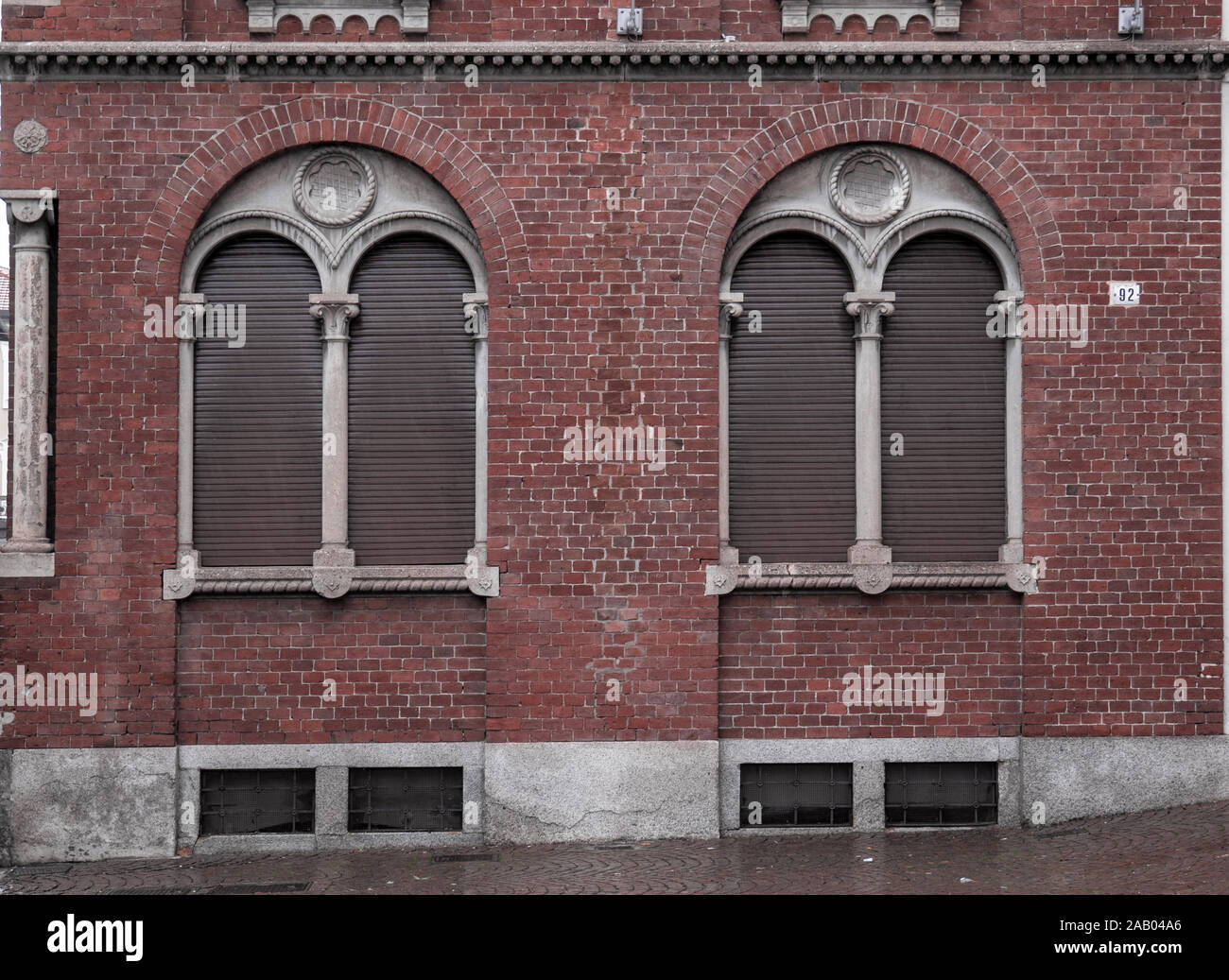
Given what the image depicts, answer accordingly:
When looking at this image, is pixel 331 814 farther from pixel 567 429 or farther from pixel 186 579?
pixel 567 429

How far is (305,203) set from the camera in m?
11.4

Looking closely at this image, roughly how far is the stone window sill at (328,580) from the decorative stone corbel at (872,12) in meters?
5.52

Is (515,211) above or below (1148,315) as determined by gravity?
above

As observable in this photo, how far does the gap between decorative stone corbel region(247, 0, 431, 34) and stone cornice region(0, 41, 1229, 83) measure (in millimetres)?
198

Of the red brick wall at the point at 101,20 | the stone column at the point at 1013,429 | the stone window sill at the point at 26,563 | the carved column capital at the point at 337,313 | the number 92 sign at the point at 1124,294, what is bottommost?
the stone window sill at the point at 26,563

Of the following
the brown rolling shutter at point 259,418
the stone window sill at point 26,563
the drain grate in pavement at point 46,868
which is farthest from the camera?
the brown rolling shutter at point 259,418

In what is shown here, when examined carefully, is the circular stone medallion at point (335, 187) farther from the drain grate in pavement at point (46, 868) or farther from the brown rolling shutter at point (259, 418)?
the drain grate in pavement at point (46, 868)

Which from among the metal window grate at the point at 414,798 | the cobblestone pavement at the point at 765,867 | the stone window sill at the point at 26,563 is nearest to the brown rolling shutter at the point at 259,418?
the stone window sill at the point at 26,563

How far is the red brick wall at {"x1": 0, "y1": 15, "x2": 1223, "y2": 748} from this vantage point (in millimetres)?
11133

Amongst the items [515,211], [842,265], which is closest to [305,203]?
[515,211]

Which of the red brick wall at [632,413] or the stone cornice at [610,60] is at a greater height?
the stone cornice at [610,60]

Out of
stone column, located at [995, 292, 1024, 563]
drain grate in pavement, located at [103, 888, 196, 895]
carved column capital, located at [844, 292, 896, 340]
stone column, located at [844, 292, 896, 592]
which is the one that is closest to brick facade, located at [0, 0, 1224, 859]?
stone column, located at [995, 292, 1024, 563]

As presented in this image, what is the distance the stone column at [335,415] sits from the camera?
1131 centimetres

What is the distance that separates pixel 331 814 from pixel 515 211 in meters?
5.50
